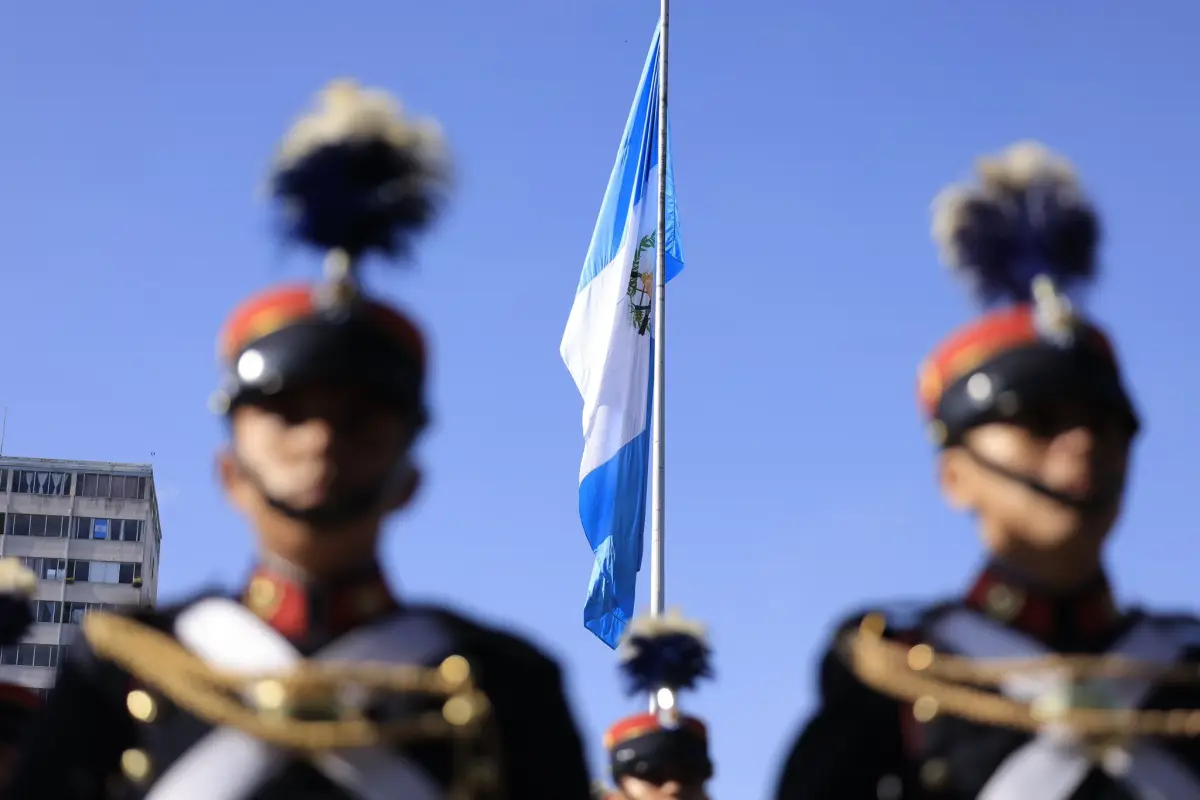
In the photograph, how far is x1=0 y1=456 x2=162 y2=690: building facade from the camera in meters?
88.7

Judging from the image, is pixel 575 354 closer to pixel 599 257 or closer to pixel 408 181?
pixel 599 257

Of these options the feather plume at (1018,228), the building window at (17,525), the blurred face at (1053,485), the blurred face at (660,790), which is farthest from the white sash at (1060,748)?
the building window at (17,525)

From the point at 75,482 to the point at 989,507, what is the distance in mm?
90198

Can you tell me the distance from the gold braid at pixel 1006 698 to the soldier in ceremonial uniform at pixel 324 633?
102 centimetres

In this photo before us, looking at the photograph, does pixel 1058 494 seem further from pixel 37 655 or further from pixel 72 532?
pixel 72 532

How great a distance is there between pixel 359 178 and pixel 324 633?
4.75 ft

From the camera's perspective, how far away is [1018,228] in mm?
5824

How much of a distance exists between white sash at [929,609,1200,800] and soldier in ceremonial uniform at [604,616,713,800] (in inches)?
147

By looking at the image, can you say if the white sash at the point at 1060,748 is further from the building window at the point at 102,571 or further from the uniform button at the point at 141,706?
the building window at the point at 102,571

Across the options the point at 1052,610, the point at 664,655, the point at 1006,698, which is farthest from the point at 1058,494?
the point at 664,655

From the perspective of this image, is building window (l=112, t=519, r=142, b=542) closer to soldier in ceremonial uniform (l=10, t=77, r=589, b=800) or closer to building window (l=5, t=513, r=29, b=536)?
building window (l=5, t=513, r=29, b=536)

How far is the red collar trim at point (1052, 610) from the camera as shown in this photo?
216 inches

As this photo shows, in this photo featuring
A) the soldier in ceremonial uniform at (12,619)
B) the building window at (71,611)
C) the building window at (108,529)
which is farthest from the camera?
the building window at (108,529)

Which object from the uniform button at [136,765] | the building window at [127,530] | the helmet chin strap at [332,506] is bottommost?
the building window at [127,530]
